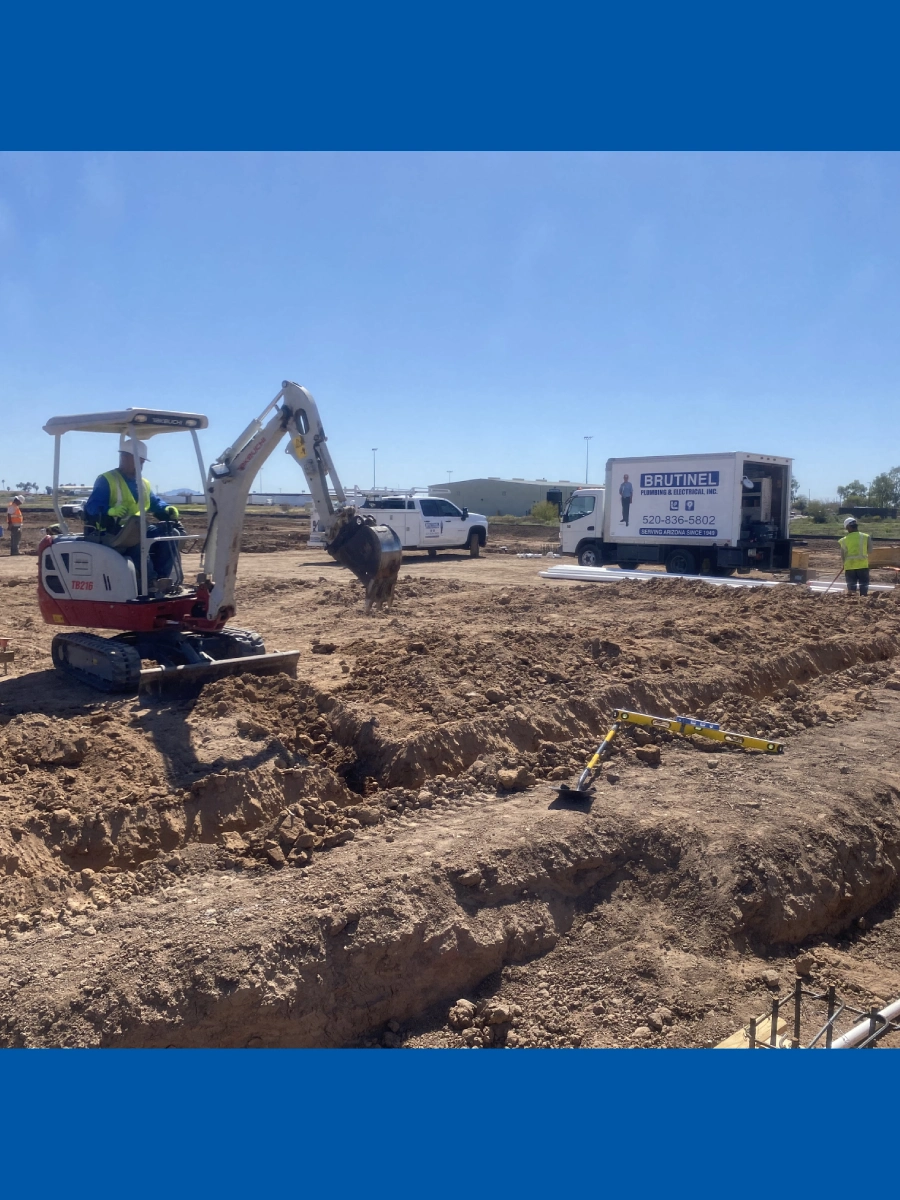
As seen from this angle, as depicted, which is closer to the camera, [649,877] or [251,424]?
[649,877]

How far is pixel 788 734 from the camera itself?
8641 mm

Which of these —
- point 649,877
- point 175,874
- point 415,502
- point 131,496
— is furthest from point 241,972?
point 415,502

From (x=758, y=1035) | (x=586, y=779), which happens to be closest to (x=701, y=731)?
(x=586, y=779)

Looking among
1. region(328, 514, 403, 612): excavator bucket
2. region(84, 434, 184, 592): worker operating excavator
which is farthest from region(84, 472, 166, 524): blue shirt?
region(328, 514, 403, 612): excavator bucket

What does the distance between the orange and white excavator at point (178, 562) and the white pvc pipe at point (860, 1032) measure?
4.99m

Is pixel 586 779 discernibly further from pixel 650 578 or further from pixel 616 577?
pixel 616 577

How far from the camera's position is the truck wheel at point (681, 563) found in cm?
2309

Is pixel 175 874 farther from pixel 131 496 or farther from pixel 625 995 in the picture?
pixel 131 496

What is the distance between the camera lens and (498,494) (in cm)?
7194

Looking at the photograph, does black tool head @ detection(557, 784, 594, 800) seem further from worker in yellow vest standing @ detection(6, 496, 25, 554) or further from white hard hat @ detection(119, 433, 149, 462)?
worker in yellow vest standing @ detection(6, 496, 25, 554)

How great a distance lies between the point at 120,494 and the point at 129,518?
0.24m

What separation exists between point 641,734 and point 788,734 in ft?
5.35

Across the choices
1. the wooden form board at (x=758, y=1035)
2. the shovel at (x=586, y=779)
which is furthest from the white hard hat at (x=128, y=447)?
the wooden form board at (x=758, y=1035)

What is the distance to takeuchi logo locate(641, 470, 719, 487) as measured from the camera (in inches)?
882
